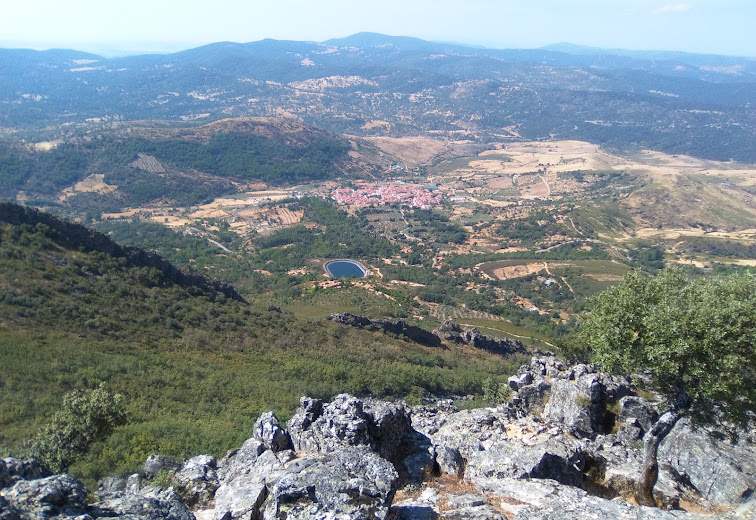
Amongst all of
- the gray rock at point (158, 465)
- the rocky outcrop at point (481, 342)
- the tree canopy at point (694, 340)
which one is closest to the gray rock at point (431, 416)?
the tree canopy at point (694, 340)

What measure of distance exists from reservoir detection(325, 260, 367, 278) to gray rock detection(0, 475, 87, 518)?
110 meters

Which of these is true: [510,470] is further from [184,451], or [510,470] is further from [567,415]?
[184,451]

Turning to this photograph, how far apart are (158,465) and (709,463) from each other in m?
25.2

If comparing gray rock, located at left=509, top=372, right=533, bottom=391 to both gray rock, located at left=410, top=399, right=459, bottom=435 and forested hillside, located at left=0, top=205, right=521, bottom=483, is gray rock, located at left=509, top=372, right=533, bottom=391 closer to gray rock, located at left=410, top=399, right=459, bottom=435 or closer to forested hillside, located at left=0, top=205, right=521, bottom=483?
gray rock, located at left=410, top=399, right=459, bottom=435

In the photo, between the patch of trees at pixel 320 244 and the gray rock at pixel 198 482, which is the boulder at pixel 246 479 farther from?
the patch of trees at pixel 320 244

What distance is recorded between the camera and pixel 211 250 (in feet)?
463

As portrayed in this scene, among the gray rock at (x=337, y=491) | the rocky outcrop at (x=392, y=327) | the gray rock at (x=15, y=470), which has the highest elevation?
the gray rock at (x=15, y=470)

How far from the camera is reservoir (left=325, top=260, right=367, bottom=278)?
126 meters

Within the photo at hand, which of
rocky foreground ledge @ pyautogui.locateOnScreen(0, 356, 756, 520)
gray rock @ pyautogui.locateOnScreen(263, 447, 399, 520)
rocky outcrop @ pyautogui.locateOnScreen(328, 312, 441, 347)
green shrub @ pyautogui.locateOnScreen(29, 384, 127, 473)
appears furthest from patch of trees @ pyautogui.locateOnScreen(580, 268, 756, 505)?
rocky outcrop @ pyautogui.locateOnScreen(328, 312, 441, 347)

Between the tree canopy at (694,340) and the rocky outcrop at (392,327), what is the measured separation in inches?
1969

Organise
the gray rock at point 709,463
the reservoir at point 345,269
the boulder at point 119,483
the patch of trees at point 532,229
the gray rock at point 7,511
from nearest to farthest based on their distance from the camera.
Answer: the gray rock at point 7,511 → the gray rock at point 709,463 → the boulder at point 119,483 → the reservoir at point 345,269 → the patch of trees at point 532,229

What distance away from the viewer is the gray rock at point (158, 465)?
23312mm

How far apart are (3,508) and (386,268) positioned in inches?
4812

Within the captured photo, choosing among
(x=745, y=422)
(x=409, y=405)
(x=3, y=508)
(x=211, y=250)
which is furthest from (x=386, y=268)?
(x=3, y=508)
